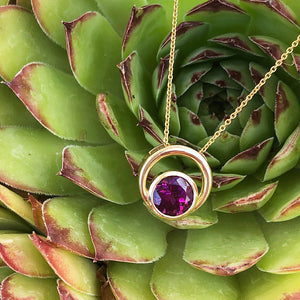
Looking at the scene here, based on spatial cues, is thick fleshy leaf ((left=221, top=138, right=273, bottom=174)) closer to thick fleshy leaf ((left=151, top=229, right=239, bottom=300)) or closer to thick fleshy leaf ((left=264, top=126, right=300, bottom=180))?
thick fleshy leaf ((left=264, top=126, right=300, bottom=180))

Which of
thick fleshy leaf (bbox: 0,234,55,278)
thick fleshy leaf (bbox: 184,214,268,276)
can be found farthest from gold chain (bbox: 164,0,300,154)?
thick fleshy leaf (bbox: 0,234,55,278)

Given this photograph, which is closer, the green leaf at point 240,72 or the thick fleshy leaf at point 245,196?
the thick fleshy leaf at point 245,196

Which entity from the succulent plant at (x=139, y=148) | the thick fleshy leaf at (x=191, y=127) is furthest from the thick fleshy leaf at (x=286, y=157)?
the thick fleshy leaf at (x=191, y=127)

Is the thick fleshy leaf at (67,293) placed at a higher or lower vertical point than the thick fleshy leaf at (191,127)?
lower

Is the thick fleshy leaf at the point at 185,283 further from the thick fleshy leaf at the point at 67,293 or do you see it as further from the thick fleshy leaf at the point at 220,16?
the thick fleshy leaf at the point at 220,16

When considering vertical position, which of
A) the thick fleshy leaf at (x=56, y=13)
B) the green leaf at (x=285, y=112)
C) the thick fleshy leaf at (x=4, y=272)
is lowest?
the thick fleshy leaf at (x=4, y=272)

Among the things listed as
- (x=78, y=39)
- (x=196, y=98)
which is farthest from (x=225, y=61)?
(x=78, y=39)

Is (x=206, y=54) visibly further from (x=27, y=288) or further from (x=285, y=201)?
(x=27, y=288)
